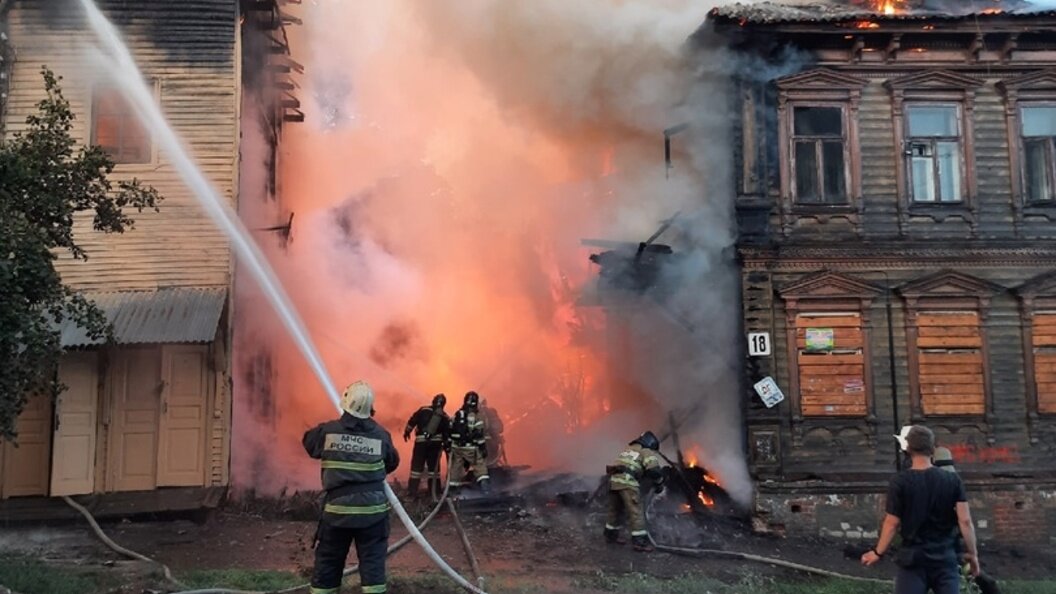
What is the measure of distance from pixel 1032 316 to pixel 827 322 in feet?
10.6

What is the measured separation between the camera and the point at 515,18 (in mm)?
14797

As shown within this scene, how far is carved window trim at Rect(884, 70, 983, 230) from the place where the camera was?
1205 centimetres

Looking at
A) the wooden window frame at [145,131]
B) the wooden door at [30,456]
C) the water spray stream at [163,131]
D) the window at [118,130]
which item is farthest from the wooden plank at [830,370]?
the wooden door at [30,456]

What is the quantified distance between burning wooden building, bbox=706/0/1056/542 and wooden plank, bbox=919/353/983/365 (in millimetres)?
22

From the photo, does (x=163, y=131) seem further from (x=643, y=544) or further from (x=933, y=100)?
(x=933, y=100)

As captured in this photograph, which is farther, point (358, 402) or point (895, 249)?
point (895, 249)

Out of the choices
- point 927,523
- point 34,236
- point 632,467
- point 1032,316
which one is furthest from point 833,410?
point 34,236

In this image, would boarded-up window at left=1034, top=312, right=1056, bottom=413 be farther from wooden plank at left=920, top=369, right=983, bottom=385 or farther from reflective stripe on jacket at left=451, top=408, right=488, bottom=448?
reflective stripe on jacket at left=451, top=408, right=488, bottom=448

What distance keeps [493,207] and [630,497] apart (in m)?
8.11

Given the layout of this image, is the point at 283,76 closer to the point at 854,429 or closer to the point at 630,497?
the point at 630,497

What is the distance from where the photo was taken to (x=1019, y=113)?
12.2 metres

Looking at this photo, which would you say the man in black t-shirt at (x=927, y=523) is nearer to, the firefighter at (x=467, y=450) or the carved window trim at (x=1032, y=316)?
the firefighter at (x=467, y=450)

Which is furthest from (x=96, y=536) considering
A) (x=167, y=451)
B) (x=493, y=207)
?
(x=493, y=207)

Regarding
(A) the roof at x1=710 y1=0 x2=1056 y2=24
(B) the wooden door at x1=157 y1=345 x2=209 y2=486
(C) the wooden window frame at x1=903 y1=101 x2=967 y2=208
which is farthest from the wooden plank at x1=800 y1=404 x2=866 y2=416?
(B) the wooden door at x1=157 y1=345 x2=209 y2=486
